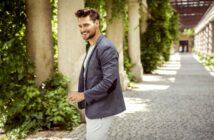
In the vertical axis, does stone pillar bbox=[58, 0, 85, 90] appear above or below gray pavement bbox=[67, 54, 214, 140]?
above

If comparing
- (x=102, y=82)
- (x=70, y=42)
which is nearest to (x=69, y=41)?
(x=70, y=42)

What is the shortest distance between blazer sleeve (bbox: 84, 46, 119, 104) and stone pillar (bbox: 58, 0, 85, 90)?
4506mm

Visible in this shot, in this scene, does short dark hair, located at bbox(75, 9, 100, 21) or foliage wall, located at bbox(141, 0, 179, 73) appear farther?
foliage wall, located at bbox(141, 0, 179, 73)

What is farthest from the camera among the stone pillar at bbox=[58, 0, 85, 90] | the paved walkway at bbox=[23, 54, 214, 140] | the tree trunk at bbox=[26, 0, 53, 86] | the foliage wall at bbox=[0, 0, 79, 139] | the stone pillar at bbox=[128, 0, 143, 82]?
the stone pillar at bbox=[128, 0, 143, 82]

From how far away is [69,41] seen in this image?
7.96 m

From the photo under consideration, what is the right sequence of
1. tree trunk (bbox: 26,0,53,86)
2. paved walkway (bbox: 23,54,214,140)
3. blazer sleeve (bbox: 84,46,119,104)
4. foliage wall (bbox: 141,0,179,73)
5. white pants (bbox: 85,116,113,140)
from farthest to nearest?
foliage wall (bbox: 141,0,179,73) → tree trunk (bbox: 26,0,53,86) → paved walkway (bbox: 23,54,214,140) → white pants (bbox: 85,116,113,140) → blazer sleeve (bbox: 84,46,119,104)

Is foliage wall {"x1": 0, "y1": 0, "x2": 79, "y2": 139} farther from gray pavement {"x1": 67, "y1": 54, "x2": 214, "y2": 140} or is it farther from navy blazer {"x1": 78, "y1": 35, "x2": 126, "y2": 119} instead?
navy blazer {"x1": 78, "y1": 35, "x2": 126, "y2": 119}

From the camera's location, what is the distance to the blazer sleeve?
330cm

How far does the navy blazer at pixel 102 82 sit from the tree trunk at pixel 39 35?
428 cm

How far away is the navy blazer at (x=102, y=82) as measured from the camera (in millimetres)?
3324

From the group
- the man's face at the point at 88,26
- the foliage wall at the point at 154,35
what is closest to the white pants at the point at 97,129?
the man's face at the point at 88,26

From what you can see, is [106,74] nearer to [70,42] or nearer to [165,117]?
[70,42]

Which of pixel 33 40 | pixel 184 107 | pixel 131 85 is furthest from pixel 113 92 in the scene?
pixel 131 85

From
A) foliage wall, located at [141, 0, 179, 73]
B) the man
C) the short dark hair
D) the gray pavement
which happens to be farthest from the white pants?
foliage wall, located at [141, 0, 179, 73]
